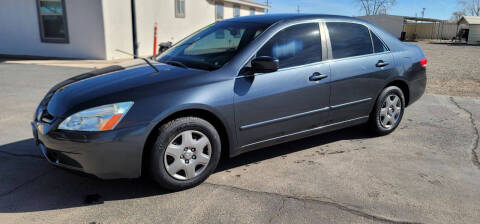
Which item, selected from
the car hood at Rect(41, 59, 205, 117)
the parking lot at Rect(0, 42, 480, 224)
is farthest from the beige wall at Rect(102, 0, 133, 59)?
the car hood at Rect(41, 59, 205, 117)

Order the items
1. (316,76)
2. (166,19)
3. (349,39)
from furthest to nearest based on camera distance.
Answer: (166,19) → (349,39) → (316,76)

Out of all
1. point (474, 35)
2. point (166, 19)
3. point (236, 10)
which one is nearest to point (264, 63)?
point (166, 19)

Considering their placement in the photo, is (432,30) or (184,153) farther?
(432,30)

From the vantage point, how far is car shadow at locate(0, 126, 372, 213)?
3129 millimetres

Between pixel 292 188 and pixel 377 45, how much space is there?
2338mm

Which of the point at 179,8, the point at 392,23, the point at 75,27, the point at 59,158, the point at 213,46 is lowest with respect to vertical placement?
the point at 59,158

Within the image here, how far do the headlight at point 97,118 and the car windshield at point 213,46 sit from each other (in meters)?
0.96

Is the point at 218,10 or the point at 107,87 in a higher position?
the point at 218,10

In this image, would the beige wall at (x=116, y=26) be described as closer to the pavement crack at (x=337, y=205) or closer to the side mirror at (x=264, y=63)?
the side mirror at (x=264, y=63)

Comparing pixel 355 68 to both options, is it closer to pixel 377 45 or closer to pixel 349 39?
pixel 349 39

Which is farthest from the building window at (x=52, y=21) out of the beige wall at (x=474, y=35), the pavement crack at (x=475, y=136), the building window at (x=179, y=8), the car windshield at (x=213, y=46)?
the beige wall at (x=474, y=35)

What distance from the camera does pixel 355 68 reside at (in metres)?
4.34

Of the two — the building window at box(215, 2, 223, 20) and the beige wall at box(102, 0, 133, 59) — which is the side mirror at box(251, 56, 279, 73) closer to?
the beige wall at box(102, 0, 133, 59)

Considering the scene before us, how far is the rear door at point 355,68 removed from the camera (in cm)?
422
